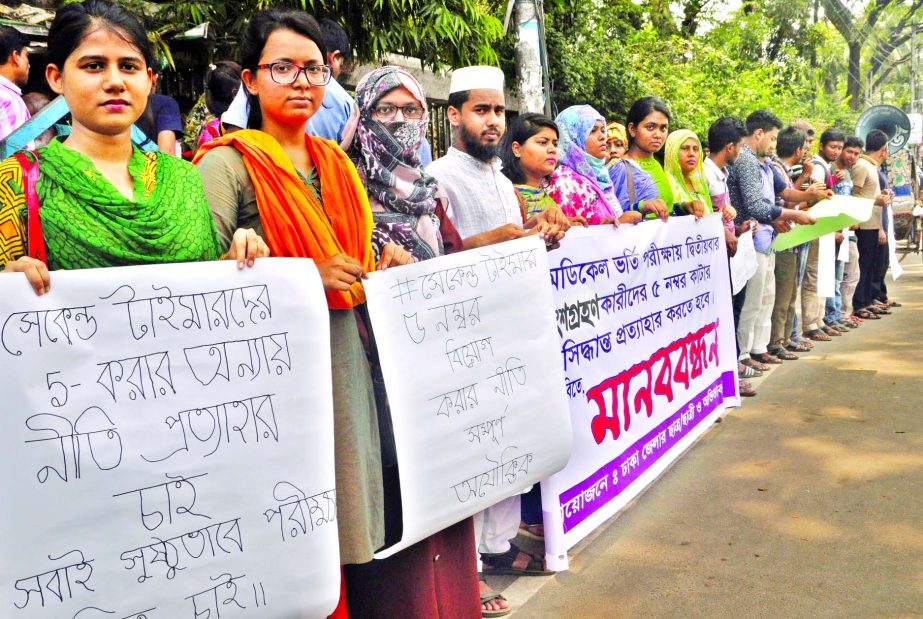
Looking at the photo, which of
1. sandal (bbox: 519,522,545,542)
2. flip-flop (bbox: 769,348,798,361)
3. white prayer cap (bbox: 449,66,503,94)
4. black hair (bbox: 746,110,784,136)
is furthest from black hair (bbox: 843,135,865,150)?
sandal (bbox: 519,522,545,542)

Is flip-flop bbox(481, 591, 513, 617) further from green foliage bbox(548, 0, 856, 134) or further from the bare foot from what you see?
green foliage bbox(548, 0, 856, 134)

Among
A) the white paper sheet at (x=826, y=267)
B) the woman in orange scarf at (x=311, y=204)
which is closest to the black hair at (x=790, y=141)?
the white paper sheet at (x=826, y=267)

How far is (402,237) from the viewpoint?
2.80 meters

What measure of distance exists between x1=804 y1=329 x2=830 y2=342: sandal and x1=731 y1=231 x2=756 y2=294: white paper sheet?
2672 millimetres

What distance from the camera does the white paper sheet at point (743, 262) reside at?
617 cm

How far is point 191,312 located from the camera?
2016 mm

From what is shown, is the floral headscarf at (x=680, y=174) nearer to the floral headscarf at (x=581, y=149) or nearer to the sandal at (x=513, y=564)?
the floral headscarf at (x=581, y=149)

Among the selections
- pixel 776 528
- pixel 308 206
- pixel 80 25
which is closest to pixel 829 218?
pixel 776 528

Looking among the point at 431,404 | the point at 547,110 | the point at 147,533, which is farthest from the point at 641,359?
the point at 547,110

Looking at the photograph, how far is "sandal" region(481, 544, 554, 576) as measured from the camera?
3.53 m

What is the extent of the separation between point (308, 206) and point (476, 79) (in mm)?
1475

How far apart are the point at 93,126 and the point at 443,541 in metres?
1.53

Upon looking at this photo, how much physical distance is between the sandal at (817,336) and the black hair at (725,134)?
276cm

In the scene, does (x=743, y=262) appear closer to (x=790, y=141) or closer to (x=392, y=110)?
(x=790, y=141)
